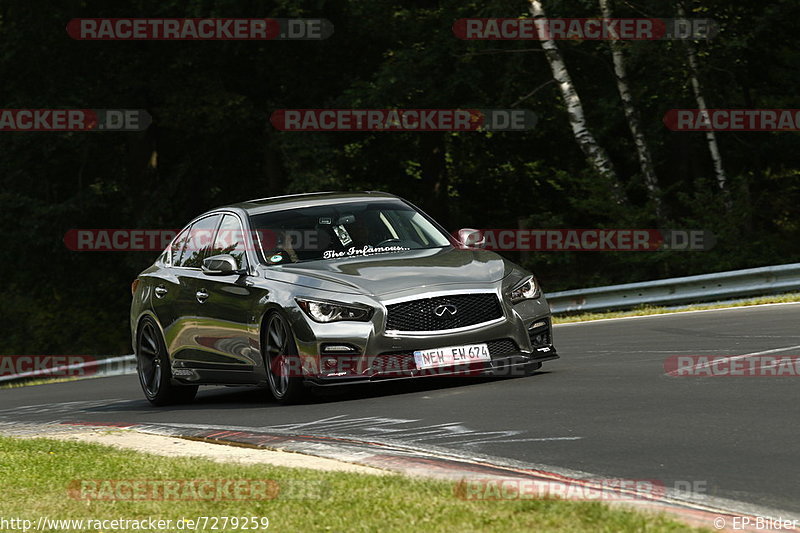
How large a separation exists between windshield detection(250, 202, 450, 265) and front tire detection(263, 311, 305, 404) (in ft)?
2.34

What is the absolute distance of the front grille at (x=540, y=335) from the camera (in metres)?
11.7

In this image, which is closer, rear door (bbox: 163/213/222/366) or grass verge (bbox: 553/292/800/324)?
rear door (bbox: 163/213/222/366)

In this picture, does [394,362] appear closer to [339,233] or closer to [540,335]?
[540,335]

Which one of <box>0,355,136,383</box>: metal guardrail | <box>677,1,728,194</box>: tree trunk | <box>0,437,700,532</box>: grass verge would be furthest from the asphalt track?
<box>677,1,728,194</box>: tree trunk

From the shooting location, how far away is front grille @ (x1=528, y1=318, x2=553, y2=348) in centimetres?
1168

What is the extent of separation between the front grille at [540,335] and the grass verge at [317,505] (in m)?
3.77

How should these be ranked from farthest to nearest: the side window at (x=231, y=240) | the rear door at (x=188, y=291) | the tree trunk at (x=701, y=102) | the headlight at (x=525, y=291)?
the tree trunk at (x=701, y=102) < the rear door at (x=188, y=291) < the side window at (x=231, y=240) < the headlight at (x=525, y=291)

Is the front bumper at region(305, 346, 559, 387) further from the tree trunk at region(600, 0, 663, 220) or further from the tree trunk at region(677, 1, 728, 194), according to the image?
the tree trunk at region(600, 0, 663, 220)

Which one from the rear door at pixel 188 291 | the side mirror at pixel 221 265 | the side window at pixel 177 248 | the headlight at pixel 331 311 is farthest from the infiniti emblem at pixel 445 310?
the side window at pixel 177 248

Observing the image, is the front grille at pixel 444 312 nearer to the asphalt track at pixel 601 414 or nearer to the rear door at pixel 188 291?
the asphalt track at pixel 601 414

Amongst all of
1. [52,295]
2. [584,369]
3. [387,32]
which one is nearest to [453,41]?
[387,32]

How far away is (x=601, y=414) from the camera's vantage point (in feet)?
31.5

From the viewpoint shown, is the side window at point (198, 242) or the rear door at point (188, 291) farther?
the side window at point (198, 242)

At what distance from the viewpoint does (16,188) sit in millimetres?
41469
